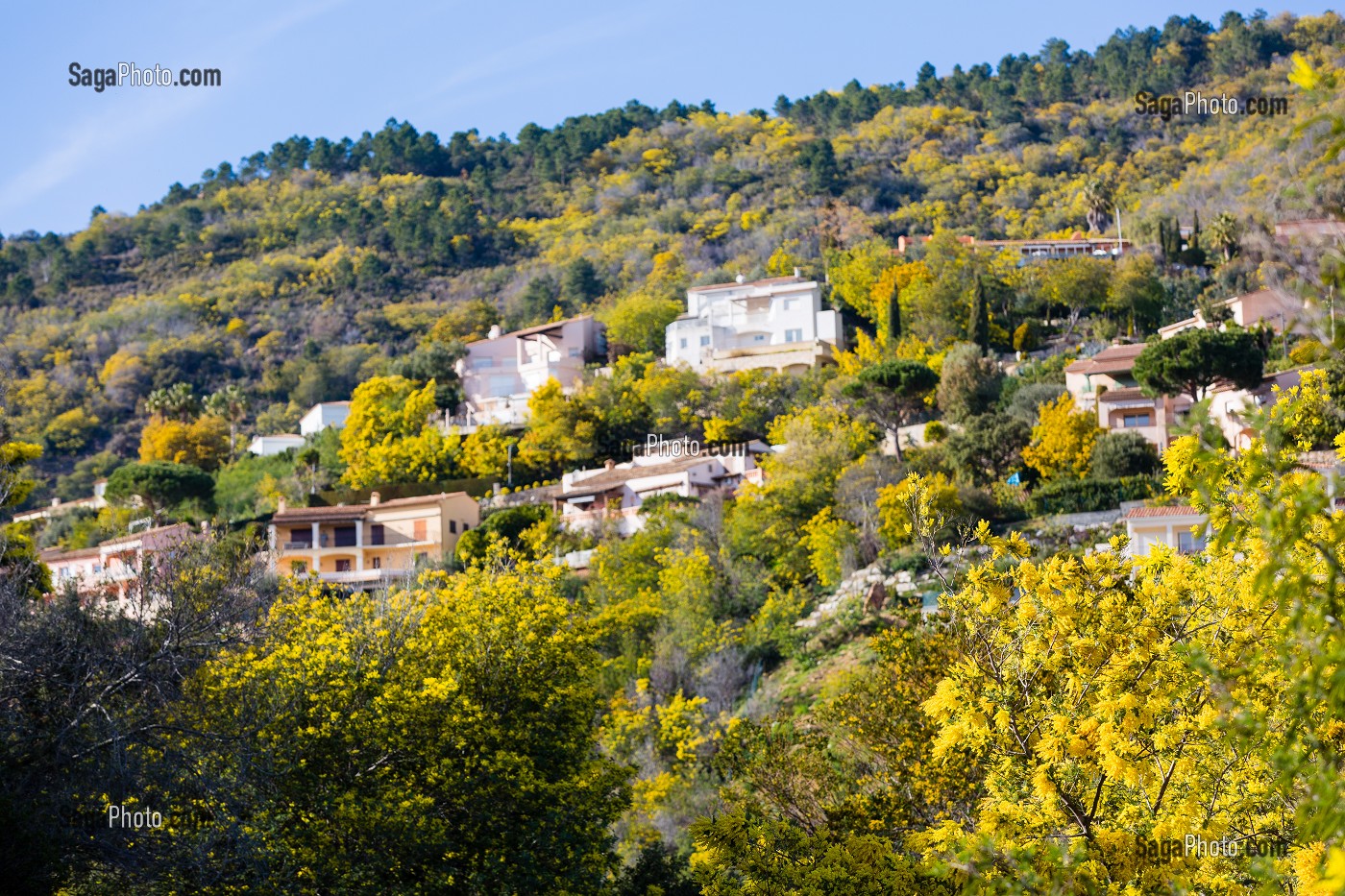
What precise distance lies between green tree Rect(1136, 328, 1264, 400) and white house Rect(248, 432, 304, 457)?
4532cm

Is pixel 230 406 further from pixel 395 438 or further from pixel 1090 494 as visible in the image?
pixel 1090 494

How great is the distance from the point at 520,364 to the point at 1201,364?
128ft

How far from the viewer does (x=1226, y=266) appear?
75812mm

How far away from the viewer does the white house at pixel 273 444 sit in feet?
272

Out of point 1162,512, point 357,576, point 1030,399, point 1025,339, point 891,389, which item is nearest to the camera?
point 1162,512

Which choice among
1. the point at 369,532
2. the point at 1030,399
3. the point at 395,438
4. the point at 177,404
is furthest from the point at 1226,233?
the point at 177,404

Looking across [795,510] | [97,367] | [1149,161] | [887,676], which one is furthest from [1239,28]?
[887,676]

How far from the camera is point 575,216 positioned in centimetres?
14300

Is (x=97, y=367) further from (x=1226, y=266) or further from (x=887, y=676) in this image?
(x=887, y=676)

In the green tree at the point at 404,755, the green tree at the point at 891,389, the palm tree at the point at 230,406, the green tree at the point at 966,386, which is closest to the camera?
the green tree at the point at 404,755

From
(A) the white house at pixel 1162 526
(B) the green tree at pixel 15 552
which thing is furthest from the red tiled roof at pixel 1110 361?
(B) the green tree at pixel 15 552

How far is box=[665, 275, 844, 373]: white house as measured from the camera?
255 ft

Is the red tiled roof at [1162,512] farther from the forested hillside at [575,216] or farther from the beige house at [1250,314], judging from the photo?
the forested hillside at [575,216]

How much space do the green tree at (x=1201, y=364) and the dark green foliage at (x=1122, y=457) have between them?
2.52 meters
